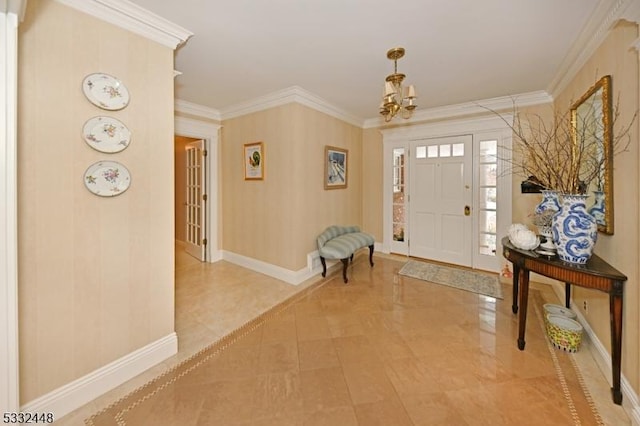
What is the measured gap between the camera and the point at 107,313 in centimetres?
171

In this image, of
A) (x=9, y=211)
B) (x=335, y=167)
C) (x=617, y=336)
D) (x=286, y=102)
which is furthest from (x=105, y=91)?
(x=617, y=336)

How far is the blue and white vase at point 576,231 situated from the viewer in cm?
177

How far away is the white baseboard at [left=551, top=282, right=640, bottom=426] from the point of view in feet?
4.84

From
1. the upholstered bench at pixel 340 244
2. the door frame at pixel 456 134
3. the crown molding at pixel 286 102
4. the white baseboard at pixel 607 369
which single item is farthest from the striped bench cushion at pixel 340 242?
the white baseboard at pixel 607 369

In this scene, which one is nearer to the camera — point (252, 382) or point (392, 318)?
point (252, 382)

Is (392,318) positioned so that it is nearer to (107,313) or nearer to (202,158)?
(107,313)

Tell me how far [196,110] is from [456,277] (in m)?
4.44

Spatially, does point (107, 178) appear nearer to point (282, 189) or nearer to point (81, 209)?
point (81, 209)

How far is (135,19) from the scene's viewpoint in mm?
1759

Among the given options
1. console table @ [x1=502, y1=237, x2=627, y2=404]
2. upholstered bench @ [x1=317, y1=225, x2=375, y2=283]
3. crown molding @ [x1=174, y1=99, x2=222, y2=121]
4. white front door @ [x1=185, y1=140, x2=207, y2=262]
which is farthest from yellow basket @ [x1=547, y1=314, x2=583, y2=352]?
crown molding @ [x1=174, y1=99, x2=222, y2=121]

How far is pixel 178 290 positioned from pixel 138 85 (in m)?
2.40

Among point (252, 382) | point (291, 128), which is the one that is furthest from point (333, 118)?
point (252, 382)

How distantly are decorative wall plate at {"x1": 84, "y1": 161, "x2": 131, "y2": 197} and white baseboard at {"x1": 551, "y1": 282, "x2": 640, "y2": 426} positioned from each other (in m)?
3.23

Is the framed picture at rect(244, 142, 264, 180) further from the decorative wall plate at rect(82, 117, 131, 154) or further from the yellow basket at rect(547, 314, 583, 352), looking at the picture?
the yellow basket at rect(547, 314, 583, 352)
